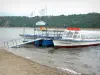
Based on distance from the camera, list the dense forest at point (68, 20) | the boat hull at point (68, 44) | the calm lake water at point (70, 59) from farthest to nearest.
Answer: the dense forest at point (68, 20) → the boat hull at point (68, 44) → the calm lake water at point (70, 59)

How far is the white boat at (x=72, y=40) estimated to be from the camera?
4259 centimetres

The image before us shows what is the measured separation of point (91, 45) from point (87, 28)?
3151 inches

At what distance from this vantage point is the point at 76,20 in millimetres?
140000

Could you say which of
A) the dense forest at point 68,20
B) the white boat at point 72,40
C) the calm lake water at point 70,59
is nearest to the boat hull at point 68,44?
the white boat at point 72,40

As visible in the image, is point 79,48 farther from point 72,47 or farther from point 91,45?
point 91,45

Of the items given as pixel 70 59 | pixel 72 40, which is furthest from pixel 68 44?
pixel 70 59

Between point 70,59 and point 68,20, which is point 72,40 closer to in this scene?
point 70,59

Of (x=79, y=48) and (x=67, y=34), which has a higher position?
(x=67, y=34)

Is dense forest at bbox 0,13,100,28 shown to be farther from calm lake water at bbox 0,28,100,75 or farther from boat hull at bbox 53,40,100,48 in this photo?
calm lake water at bbox 0,28,100,75

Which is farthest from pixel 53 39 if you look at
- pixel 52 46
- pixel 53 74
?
pixel 53 74

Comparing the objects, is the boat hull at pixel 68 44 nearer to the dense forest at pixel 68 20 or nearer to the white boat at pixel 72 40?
the white boat at pixel 72 40

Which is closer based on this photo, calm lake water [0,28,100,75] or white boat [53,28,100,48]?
calm lake water [0,28,100,75]

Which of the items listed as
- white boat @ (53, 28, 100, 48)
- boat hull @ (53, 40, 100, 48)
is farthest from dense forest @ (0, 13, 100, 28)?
boat hull @ (53, 40, 100, 48)

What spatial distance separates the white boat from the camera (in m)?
42.6
